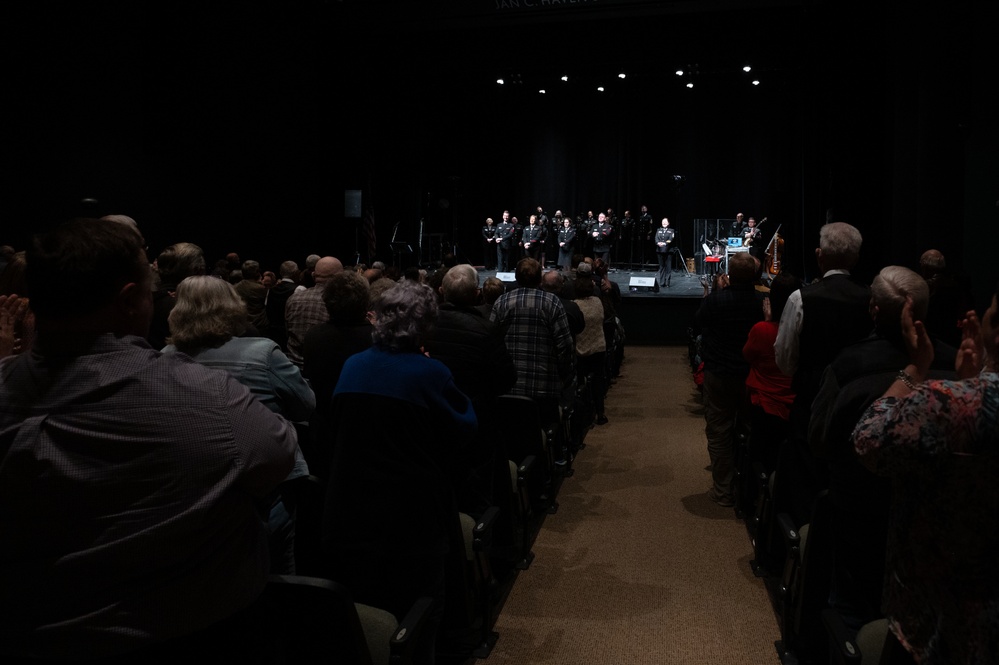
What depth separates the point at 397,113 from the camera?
14.0 m

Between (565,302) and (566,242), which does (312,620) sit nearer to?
(565,302)

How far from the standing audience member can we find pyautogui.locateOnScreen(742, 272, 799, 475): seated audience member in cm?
33

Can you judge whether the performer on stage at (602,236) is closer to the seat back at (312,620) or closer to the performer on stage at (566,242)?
the performer on stage at (566,242)

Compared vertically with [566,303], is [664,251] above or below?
above

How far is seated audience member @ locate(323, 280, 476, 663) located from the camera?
2135mm

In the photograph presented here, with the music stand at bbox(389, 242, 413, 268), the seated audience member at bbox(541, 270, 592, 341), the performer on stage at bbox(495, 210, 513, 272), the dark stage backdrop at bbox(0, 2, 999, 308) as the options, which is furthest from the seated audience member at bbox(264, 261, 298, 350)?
the performer on stage at bbox(495, 210, 513, 272)

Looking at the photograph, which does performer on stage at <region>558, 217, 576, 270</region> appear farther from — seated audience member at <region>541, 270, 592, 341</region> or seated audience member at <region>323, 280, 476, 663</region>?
seated audience member at <region>323, 280, 476, 663</region>

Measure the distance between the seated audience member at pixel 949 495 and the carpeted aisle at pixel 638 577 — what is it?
1.61 meters

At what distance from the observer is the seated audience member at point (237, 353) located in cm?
222

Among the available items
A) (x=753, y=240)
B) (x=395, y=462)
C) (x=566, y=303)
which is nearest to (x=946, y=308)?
Result: (x=566, y=303)

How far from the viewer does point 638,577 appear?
3.53 metres

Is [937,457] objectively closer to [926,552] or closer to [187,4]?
[926,552]

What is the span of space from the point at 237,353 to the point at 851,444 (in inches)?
65.8

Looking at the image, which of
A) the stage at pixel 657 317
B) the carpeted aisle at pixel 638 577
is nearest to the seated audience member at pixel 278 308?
the carpeted aisle at pixel 638 577
